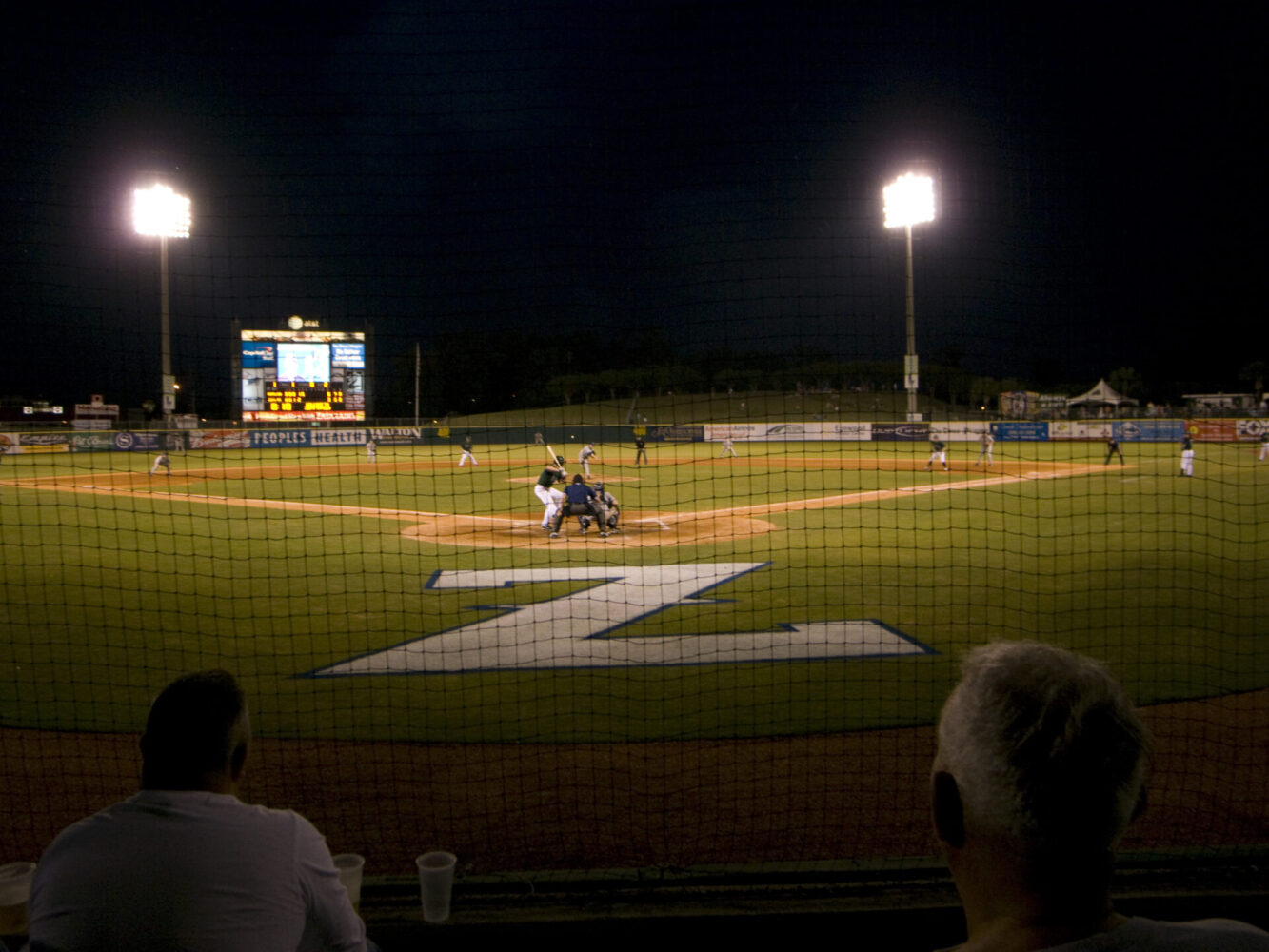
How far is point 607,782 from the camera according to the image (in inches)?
188

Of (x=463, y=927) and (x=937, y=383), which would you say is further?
(x=937, y=383)

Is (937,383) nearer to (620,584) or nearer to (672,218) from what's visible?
Answer: (620,584)

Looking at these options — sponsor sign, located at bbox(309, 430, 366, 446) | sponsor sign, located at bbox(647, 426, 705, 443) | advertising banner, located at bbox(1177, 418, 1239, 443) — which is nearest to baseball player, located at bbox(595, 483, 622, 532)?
sponsor sign, located at bbox(647, 426, 705, 443)

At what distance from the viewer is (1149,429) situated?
3509 centimetres

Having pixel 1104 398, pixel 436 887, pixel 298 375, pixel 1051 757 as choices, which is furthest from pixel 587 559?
pixel 1104 398

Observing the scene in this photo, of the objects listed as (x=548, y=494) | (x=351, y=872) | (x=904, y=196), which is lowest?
(x=351, y=872)

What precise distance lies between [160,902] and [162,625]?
7583mm

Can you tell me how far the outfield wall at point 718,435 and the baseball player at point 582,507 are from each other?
17.9 meters

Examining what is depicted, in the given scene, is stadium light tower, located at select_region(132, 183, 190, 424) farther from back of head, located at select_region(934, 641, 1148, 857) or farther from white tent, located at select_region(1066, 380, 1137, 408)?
white tent, located at select_region(1066, 380, 1137, 408)

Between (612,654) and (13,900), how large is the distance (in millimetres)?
4572

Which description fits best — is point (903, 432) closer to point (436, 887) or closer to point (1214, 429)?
point (1214, 429)

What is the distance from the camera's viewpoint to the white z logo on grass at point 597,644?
6.85 metres

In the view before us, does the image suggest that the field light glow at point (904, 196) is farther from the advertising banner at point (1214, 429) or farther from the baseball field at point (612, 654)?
the advertising banner at point (1214, 429)

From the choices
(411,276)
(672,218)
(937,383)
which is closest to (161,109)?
(411,276)
